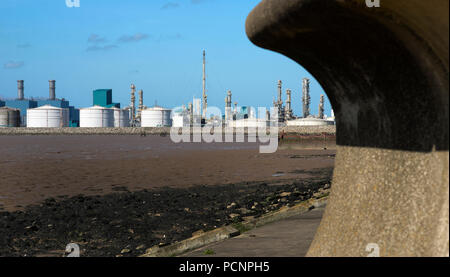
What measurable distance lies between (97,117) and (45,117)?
1658 cm

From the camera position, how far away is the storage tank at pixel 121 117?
510ft

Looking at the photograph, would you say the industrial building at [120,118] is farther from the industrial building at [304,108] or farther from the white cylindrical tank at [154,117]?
the industrial building at [304,108]

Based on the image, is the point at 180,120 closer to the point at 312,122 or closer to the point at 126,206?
the point at 312,122

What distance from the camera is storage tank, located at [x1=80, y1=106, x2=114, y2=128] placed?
15050 centimetres

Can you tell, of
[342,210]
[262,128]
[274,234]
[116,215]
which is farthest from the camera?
[262,128]

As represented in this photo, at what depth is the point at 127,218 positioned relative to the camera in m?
12.2

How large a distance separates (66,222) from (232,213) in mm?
4035

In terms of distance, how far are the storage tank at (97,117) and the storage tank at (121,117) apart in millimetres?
3140

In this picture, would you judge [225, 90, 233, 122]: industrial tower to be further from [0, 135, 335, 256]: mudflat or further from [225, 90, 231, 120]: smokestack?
[0, 135, 335, 256]: mudflat

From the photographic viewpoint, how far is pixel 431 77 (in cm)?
308

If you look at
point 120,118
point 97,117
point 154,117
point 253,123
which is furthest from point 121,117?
point 253,123

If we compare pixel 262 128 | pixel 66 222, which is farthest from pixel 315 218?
pixel 262 128
